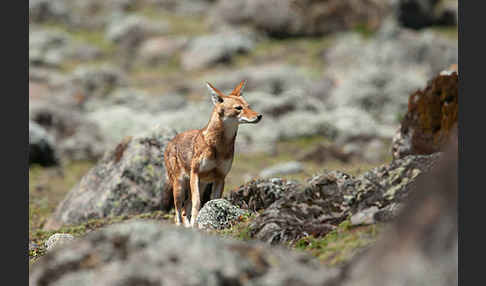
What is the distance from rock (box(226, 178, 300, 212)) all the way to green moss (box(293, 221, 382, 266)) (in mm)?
2624

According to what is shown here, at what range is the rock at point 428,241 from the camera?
146 inches

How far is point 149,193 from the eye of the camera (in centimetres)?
1336

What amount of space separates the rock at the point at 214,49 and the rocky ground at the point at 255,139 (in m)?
0.13

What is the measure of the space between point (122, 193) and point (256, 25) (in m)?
33.4

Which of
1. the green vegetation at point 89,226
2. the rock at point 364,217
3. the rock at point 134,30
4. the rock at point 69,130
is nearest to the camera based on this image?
the rock at point 364,217

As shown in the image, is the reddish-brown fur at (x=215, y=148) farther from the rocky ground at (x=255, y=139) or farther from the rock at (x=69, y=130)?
the rock at (x=69, y=130)

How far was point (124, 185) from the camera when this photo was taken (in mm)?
13344

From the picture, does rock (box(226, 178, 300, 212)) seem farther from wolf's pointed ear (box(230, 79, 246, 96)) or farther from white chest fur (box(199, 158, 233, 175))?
wolf's pointed ear (box(230, 79, 246, 96))

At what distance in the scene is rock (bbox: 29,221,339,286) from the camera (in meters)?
4.27

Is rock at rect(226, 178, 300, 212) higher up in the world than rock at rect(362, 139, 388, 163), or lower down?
lower down

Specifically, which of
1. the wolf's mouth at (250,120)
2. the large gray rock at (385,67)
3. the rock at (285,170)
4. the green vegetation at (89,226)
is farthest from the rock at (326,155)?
the wolf's mouth at (250,120)

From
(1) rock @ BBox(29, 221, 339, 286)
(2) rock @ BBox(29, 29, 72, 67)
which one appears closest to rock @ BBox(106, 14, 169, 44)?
(2) rock @ BBox(29, 29, 72, 67)

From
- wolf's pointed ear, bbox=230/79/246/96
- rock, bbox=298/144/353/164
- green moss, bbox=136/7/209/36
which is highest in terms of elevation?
green moss, bbox=136/7/209/36

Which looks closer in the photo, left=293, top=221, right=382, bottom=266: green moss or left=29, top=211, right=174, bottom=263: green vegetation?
left=293, top=221, right=382, bottom=266: green moss
